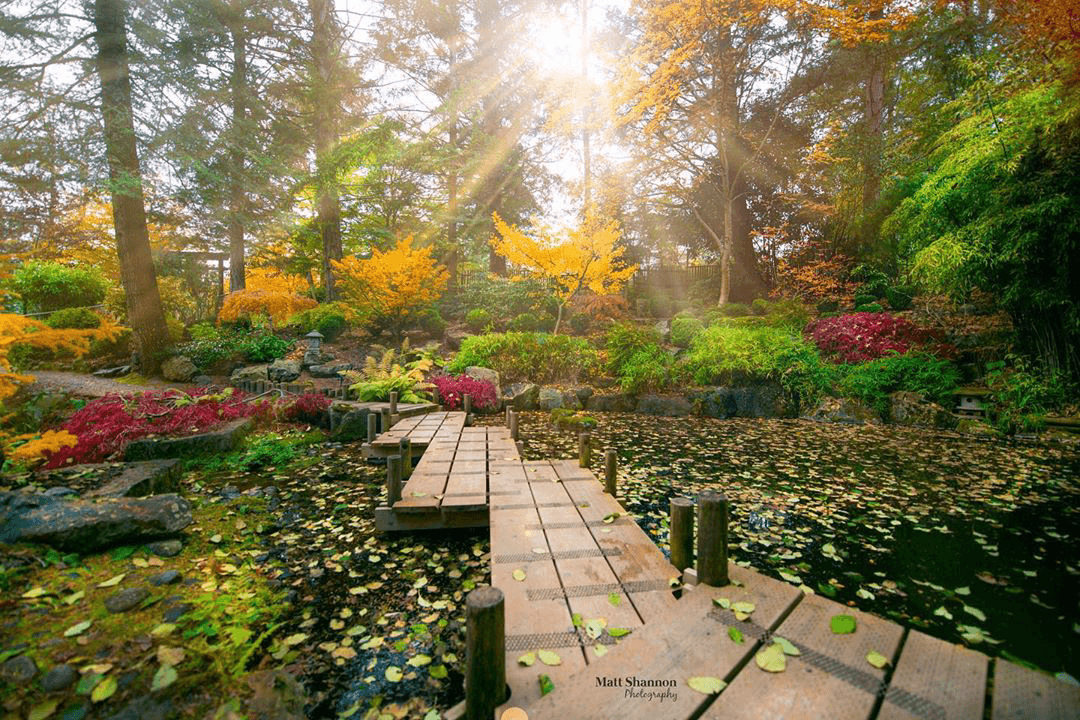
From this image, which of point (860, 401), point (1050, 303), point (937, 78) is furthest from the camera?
point (937, 78)

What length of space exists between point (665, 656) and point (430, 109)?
64.1 feet

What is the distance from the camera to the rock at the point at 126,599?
2953 mm

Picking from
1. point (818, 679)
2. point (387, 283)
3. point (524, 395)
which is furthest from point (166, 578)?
point (387, 283)

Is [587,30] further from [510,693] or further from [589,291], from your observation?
[510,693]

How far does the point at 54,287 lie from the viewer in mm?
12039

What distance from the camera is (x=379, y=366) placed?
10156 millimetres

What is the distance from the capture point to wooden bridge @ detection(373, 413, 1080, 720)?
168 cm

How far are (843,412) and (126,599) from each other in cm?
1137

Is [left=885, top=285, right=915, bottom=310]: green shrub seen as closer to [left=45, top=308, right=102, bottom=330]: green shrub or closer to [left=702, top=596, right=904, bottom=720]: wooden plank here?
[left=702, top=596, right=904, bottom=720]: wooden plank

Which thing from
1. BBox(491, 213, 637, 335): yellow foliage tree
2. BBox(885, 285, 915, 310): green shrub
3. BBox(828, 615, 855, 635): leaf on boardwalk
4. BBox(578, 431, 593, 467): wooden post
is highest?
BBox(491, 213, 637, 335): yellow foliage tree

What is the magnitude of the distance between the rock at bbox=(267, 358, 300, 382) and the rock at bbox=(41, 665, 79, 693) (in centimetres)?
876

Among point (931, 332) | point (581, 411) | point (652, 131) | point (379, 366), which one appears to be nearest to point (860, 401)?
point (931, 332)

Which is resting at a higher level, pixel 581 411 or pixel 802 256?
pixel 802 256

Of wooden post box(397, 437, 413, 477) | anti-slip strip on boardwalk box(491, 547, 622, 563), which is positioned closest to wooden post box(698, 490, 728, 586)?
anti-slip strip on boardwalk box(491, 547, 622, 563)
